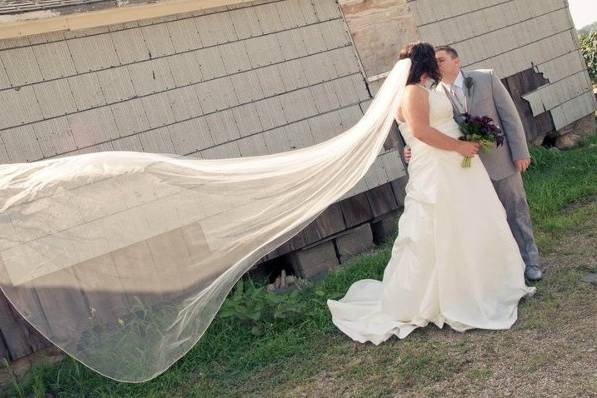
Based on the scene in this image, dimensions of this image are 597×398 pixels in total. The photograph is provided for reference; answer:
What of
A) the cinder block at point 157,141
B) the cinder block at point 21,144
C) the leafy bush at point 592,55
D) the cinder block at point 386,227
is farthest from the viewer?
the leafy bush at point 592,55

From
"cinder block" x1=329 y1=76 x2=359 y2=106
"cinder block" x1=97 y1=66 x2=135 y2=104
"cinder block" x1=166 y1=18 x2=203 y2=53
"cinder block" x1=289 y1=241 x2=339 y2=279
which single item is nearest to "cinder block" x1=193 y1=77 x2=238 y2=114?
"cinder block" x1=166 y1=18 x2=203 y2=53

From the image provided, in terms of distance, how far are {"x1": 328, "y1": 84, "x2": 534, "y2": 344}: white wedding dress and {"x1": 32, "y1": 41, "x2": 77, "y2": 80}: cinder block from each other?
3143 millimetres

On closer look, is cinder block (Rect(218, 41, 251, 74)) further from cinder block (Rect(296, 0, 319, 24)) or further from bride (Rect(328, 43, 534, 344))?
bride (Rect(328, 43, 534, 344))

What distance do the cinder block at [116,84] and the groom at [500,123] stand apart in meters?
2.75

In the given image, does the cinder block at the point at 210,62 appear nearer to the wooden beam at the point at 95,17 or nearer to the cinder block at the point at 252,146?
the wooden beam at the point at 95,17

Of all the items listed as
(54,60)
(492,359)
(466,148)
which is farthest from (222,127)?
(492,359)

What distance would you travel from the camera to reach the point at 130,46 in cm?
623

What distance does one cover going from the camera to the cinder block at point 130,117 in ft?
20.1

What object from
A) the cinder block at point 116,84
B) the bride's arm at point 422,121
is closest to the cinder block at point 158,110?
the cinder block at point 116,84

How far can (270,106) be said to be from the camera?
687 cm

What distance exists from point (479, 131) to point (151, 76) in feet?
10.5

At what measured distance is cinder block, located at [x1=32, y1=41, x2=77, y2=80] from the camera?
230 inches

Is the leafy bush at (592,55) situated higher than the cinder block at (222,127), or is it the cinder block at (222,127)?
the cinder block at (222,127)

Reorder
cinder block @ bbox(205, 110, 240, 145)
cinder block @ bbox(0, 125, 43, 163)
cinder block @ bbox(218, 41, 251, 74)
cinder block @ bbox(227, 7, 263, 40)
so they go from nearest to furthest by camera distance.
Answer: cinder block @ bbox(0, 125, 43, 163) < cinder block @ bbox(205, 110, 240, 145) < cinder block @ bbox(218, 41, 251, 74) < cinder block @ bbox(227, 7, 263, 40)
